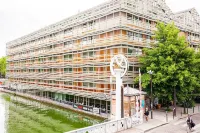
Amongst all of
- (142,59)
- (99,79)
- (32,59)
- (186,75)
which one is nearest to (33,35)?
(32,59)

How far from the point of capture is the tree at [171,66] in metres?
26.5

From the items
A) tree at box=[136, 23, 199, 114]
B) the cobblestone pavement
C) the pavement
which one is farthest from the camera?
tree at box=[136, 23, 199, 114]

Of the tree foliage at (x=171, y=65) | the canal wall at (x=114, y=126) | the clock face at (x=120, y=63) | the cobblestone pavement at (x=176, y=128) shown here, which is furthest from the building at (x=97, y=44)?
the cobblestone pavement at (x=176, y=128)

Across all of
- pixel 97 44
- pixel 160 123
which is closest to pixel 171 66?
pixel 160 123

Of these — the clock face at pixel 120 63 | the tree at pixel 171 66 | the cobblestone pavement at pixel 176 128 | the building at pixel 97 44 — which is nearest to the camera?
the cobblestone pavement at pixel 176 128

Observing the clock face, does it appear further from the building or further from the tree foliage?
the tree foliage

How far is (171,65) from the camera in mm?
26031

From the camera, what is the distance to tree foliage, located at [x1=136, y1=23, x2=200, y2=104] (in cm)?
2650

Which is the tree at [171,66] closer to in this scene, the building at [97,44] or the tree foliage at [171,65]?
the tree foliage at [171,65]

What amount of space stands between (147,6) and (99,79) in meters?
14.0

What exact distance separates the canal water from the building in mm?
2779

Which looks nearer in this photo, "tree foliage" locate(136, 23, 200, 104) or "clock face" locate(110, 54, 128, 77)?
"clock face" locate(110, 54, 128, 77)

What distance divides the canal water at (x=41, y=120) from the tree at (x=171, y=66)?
9838 millimetres

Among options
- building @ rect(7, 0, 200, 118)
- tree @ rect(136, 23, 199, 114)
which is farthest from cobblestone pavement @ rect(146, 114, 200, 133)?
building @ rect(7, 0, 200, 118)
